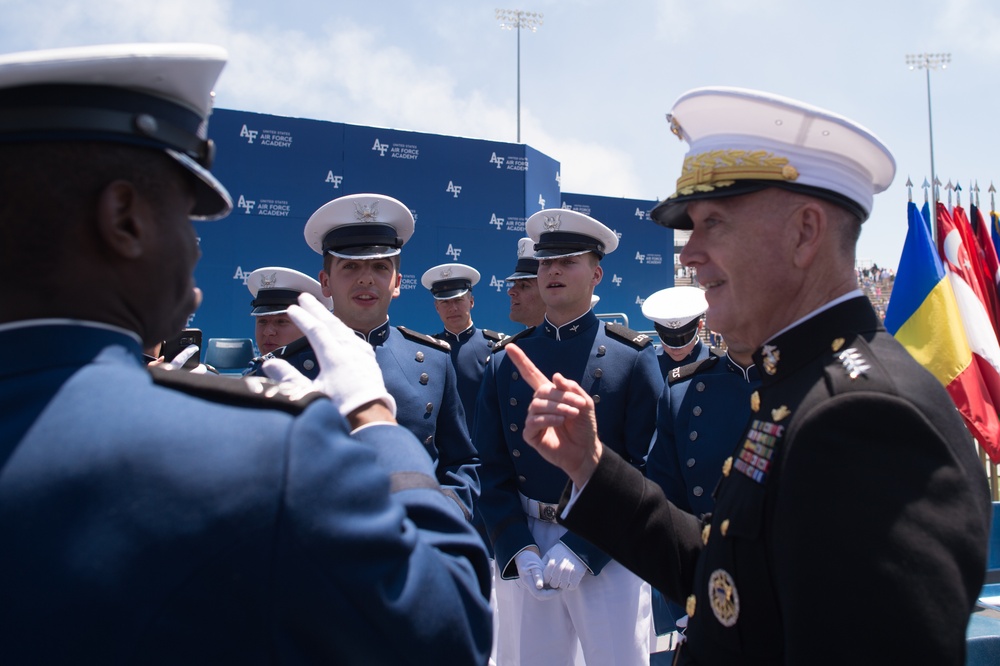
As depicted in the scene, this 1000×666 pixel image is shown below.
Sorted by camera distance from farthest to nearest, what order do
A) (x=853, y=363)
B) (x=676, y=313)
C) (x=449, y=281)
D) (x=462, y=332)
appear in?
1. (x=449, y=281)
2. (x=462, y=332)
3. (x=676, y=313)
4. (x=853, y=363)

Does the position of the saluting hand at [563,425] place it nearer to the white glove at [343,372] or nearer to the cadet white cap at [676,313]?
the white glove at [343,372]

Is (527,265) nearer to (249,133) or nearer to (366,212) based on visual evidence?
(366,212)

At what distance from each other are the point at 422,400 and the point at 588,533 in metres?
1.73

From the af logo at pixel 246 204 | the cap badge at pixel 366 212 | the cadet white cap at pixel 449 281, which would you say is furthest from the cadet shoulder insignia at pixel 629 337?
the af logo at pixel 246 204

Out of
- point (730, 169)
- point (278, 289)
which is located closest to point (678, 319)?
point (278, 289)

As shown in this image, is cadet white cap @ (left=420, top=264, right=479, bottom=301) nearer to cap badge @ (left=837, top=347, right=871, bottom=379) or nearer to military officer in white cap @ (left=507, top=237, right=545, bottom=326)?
military officer in white cap @ (left=507, top=237, right=545, bottom=326)

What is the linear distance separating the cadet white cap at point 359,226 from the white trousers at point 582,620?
1.71 m

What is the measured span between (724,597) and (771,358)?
54 centimetres

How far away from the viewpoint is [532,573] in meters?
3.41

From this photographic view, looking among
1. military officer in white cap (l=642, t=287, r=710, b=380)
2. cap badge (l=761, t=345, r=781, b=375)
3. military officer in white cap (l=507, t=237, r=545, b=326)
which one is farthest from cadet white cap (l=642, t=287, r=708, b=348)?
cap badge (l=761, t=345, r=781, b=375)

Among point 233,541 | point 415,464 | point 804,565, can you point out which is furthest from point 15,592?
point 804,565

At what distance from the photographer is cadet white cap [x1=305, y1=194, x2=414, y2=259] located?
140 inches

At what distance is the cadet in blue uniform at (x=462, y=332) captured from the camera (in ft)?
22.4

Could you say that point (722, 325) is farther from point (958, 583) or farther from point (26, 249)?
point (26, 249)
